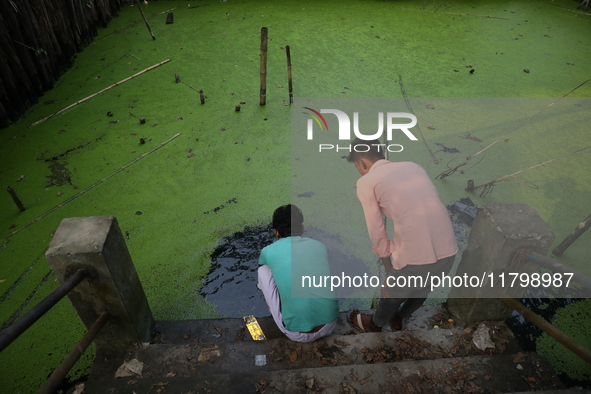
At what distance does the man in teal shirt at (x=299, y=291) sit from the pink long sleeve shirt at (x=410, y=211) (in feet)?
1.33

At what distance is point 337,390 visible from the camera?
1760mm

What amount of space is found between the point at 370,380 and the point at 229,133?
319cm

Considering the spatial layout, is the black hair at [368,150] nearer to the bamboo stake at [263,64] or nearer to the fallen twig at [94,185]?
the bamboo stake at [263,64]

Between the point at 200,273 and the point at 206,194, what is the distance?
0.94 meters

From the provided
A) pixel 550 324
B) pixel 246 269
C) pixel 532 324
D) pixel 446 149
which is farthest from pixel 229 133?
pixel 550 324

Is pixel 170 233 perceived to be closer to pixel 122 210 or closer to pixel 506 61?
pixel 122 210

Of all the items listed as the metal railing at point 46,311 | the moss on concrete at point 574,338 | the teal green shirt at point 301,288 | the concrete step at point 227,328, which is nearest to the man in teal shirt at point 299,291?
the teal green shirt at point 301,288

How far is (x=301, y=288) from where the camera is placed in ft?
6.45

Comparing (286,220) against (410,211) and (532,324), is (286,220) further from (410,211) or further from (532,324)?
(532,324)

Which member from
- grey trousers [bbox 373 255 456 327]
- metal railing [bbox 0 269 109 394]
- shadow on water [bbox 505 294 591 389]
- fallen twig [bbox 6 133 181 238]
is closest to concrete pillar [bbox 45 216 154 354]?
metal railing [bbox 0 269 109 394]

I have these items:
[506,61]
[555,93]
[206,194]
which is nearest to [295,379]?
[206,194]

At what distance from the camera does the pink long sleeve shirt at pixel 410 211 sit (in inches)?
73.9

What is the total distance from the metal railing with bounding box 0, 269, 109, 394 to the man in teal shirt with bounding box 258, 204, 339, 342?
0.92 meters

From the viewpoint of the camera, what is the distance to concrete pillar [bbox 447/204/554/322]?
1.72 meters
